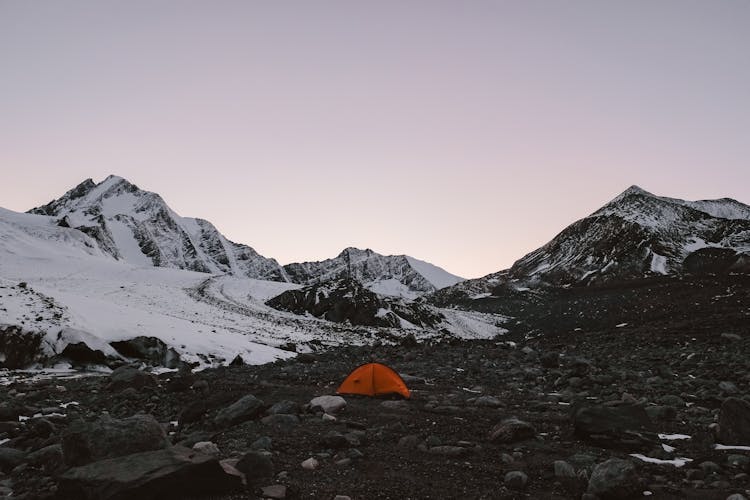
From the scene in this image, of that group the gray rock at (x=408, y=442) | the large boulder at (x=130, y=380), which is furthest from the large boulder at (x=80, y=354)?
the gray rock at (x=408, y=442)

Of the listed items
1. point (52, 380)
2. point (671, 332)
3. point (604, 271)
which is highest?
point (604, 271)

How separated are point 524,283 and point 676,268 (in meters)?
31.2

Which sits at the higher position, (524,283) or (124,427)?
(524,283)

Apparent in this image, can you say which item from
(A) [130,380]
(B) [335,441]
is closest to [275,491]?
(B) [335,441]

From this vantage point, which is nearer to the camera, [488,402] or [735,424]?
[735,424]

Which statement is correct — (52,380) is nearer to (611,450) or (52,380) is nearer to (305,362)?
(305,362)

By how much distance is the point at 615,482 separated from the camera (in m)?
5.91

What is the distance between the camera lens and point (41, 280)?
44062mm

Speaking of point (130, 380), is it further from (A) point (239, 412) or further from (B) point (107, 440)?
(B) point (107, 440)

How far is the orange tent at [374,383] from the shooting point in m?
12.0

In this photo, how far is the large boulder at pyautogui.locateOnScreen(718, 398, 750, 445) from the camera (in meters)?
8.01

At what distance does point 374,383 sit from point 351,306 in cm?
4307

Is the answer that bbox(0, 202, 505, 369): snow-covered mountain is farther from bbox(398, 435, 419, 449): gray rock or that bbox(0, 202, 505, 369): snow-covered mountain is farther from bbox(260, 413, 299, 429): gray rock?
bbox(398, 435, 419, 449): gray rock

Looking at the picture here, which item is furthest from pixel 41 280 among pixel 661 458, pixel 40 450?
pixel 661 458
